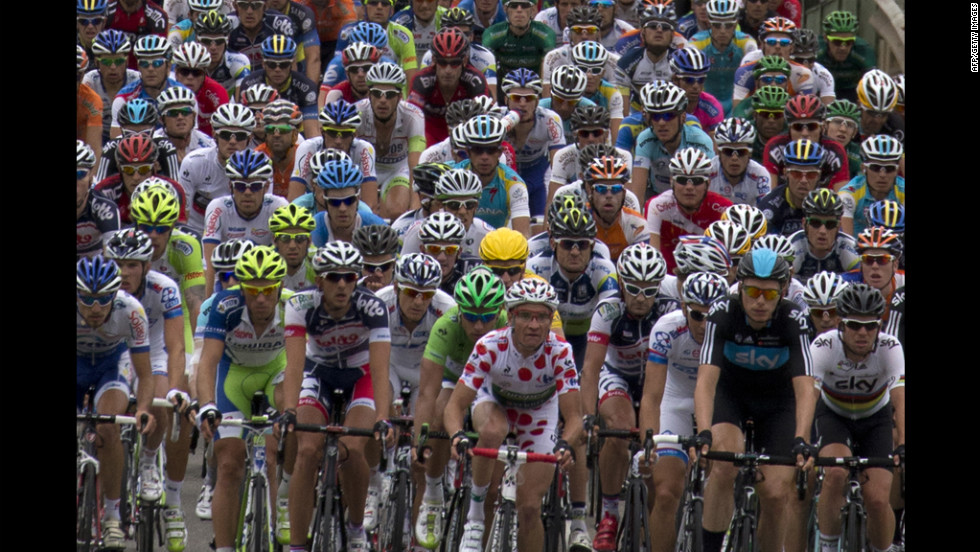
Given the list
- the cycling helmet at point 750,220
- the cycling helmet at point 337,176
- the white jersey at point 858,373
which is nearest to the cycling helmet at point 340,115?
the cycling helmet at point 337,176

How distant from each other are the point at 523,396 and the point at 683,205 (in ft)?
14.2

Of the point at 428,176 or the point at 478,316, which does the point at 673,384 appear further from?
the point at 428,176

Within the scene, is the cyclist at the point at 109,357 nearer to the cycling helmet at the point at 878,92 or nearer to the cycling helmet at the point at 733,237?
the cycling helmet at the point at 733,237

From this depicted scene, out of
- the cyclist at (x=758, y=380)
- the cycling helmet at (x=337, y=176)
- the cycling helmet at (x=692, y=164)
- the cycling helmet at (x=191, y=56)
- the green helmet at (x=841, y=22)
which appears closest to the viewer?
the cyclist at (x=758, y=380)

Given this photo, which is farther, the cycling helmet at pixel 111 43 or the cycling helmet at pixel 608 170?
the cycling helmet at pixel 111 43

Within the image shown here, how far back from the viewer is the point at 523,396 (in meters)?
11.3

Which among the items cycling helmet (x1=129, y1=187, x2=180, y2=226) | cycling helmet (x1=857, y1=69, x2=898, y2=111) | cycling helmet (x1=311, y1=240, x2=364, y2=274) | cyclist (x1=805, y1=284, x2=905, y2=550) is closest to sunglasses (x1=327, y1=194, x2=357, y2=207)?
cycling helmet (x1=129, y1=187, x2=180, y2=226)

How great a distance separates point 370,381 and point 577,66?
7260 mm

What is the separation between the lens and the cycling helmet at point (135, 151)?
15047mm

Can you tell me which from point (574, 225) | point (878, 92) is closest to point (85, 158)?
point (574, 225)

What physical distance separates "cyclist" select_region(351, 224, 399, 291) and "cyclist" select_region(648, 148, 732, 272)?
2.91 m

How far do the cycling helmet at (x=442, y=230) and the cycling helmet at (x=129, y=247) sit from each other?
2.15 m
